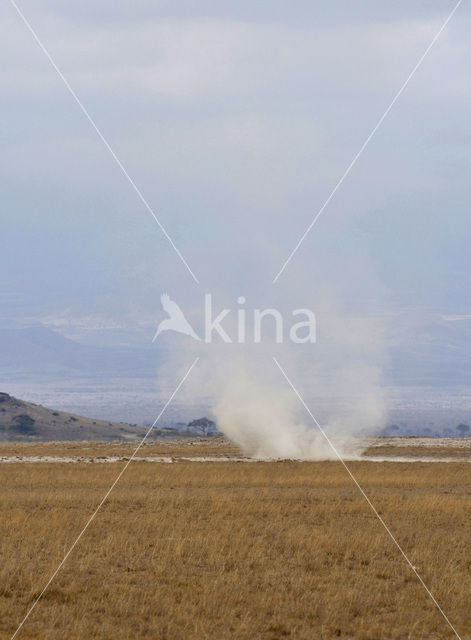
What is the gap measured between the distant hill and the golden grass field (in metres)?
84.8

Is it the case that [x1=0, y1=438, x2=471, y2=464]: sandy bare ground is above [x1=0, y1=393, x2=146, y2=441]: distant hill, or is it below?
below

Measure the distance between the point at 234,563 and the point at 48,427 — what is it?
4278 inches

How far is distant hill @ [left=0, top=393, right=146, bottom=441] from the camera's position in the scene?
11894cm

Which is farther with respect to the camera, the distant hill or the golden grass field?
the distant hill

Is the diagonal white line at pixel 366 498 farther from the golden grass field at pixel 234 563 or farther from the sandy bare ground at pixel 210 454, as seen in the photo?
the sandy bare ground at pixel 210 454

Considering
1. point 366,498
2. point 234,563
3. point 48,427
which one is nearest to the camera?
point 234,563

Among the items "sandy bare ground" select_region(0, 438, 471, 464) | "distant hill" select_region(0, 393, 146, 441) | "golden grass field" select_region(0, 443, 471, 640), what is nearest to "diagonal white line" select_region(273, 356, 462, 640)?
"golden grass field" select_region(0, 443, 471, 640)

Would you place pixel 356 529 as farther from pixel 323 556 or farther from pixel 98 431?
pixel 98 431

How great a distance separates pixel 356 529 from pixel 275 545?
343cm

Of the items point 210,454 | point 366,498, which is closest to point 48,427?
point 210,454

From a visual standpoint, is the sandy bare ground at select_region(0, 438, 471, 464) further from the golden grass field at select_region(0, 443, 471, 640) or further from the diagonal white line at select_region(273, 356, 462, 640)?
the golden grass field at select_region(0, 443, 471, 640)

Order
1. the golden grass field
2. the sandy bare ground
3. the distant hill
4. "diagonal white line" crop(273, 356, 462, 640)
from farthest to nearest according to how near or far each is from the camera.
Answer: the distant hill
the sandy bare ground
"diagonal white line" crop(273, 356, 462, 640)
the golden grass field

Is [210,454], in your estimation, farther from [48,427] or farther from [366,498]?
[48,427]

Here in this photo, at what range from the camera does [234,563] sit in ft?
67.2
